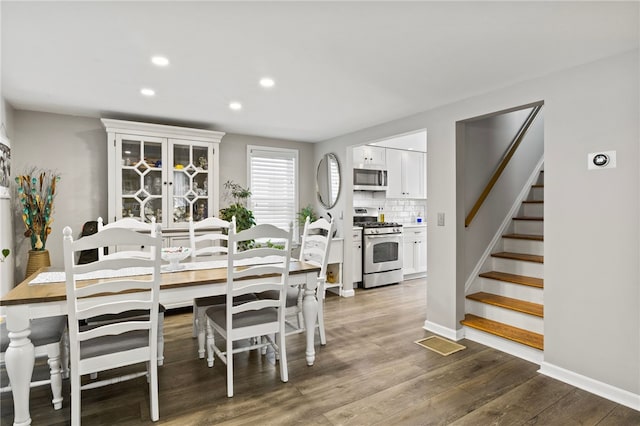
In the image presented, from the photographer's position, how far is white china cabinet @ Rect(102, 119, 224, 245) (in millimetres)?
4027

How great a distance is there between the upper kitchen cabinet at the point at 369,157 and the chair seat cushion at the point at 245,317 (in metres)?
3.54

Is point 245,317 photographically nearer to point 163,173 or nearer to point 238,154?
point 163,173

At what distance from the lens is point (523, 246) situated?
13.0 feet

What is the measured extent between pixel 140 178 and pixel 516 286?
427 centimetres

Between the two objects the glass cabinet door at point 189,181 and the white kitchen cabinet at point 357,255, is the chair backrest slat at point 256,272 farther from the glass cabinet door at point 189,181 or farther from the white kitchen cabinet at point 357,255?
the white kitchen cabinet at point 357,255

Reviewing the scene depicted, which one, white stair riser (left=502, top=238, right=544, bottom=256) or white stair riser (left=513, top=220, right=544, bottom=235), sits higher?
white stair riser (left=513, top=220, right=544, bottom=235)

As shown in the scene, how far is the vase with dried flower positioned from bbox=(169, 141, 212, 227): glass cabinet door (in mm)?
1201

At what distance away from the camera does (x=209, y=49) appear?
236 cm

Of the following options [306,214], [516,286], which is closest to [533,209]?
[516,286]

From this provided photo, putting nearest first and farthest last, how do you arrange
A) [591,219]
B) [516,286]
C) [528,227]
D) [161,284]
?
[161,284] → [591,219] → [516,286] → [528,227]

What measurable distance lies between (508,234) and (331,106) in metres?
2.51

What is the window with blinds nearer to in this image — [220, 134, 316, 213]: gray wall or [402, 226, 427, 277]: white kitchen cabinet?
[220, 134, 316, 213]: gray wall

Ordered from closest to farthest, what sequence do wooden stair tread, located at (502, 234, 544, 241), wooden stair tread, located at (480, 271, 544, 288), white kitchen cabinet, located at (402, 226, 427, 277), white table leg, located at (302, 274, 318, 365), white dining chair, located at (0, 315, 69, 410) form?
white dining chair, located at (0, 315, 69, 410)
white table leg, located at (302, 274, 318, 365)
wooden stair tread, located at (480, 271, 544, 288)
wooden stair tread, located at (502, 234, 544, 241)
white kitchen cabinet, located at (402, 226, 427, 277)

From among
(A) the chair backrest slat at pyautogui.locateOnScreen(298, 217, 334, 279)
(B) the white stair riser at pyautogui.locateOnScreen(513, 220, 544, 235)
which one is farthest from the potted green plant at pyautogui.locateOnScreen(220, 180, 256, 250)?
(B) the white stair riser at pyautogui.locateOnScreen(513, 220, 544, 235)
